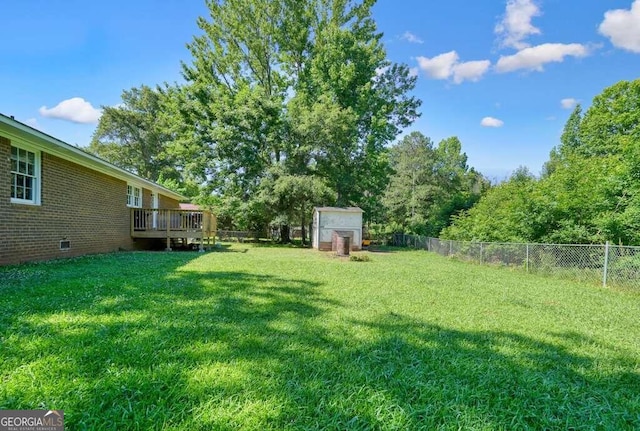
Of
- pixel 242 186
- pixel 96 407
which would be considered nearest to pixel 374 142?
pixel 242 186

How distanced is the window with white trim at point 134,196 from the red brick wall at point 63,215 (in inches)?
21.0

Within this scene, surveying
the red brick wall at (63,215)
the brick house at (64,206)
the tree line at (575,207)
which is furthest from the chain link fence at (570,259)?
the red brick wall at (63,215)

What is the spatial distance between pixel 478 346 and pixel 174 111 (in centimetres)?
2399

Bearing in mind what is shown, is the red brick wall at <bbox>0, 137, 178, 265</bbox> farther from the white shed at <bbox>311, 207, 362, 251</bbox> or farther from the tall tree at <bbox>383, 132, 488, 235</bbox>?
the tall tree at <bbox>383, 132, 488, 235</bbox>

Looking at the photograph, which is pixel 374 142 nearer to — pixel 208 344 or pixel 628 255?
pixel 628 255

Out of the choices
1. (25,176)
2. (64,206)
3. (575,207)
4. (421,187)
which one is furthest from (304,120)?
(25,176)

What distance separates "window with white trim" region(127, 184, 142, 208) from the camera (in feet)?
42.7

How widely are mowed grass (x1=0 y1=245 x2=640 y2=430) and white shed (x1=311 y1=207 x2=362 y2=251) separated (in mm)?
12695

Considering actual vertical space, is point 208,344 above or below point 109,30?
below

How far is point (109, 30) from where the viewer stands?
10.4m

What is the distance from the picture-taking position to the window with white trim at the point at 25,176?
7035mm

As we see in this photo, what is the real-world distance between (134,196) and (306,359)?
13418 mm

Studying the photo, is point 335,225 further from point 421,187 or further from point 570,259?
point 421,187

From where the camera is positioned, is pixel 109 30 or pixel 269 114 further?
pixel 269 114
